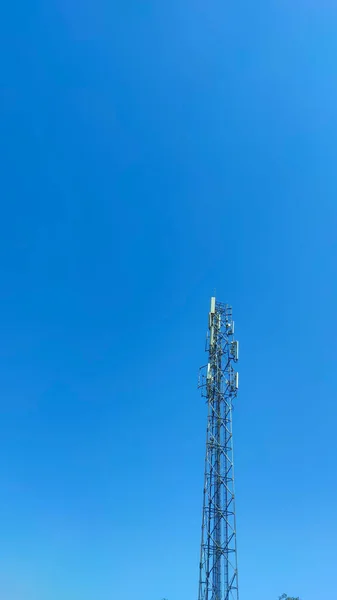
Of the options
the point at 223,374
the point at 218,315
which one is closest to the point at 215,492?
the point at 223,374

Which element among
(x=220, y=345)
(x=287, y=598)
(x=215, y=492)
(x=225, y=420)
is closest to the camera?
(x=215, y=492)

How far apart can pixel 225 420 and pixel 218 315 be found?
352 inches

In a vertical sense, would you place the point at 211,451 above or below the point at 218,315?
below

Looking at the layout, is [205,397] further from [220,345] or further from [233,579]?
[233,579]

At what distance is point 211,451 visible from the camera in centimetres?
3534

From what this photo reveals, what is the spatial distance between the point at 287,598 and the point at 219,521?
22.8 meters

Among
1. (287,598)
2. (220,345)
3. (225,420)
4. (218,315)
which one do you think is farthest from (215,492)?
(287,598)

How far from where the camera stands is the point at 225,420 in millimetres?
36375

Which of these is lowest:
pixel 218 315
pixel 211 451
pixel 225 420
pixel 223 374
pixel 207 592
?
pixel 207 592

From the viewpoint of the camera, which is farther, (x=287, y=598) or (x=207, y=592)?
(x=287, y=598)

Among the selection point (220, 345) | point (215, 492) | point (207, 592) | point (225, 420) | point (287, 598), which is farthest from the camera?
point (287, 598)

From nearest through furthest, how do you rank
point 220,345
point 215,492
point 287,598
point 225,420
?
point 215,492, point 225,420, point 220,345, point 287,598

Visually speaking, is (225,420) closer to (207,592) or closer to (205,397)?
(205,397)

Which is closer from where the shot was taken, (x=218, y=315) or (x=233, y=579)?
(x=233, y=579)
